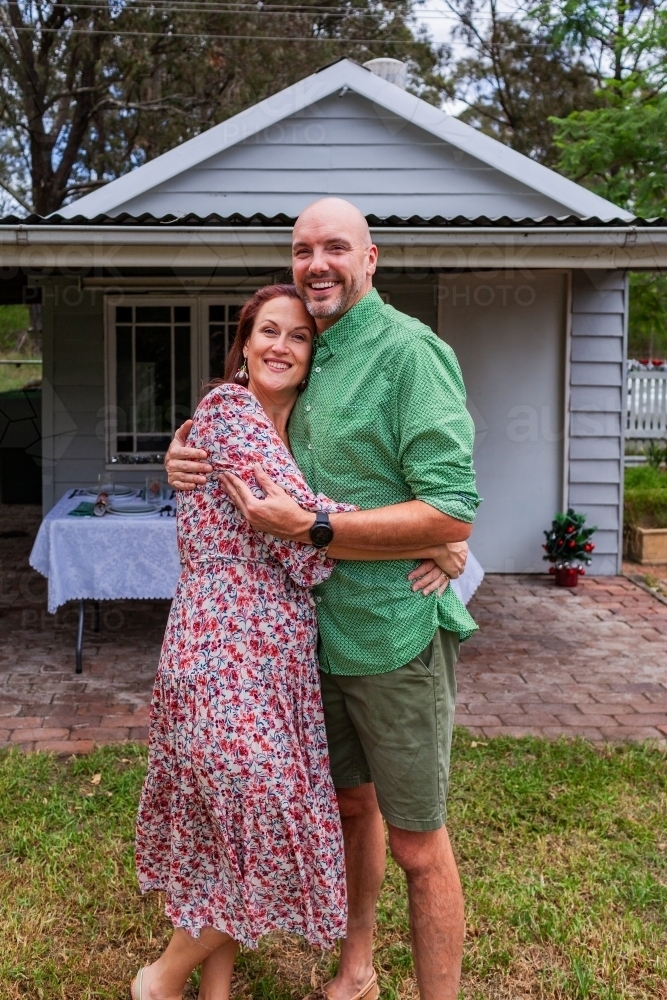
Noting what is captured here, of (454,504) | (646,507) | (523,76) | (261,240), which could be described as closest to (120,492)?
(261,240)

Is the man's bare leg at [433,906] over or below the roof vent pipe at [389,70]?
below

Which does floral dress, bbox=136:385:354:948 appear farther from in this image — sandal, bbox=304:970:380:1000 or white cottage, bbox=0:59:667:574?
white cottage, bbox=0:59:667:574

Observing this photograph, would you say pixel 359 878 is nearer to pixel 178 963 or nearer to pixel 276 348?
pixel 178 963

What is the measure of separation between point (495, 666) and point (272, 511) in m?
3.54

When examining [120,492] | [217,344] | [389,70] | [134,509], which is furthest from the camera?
[389,70]

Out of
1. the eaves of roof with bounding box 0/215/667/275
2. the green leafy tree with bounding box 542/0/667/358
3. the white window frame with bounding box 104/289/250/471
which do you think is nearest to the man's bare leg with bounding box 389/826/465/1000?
the eaves of roof with bounding box 0/215/667/275

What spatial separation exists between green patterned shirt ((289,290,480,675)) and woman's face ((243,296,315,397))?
0.12 ft

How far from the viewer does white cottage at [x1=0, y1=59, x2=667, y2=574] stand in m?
7.21

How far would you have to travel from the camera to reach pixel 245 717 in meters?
1.87

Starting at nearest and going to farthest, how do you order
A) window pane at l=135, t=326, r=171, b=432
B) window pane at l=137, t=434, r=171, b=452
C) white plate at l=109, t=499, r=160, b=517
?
white plate at l=109, t=499, r=160, b=517
window pane at l=135, t=326, r=171, b=432
window pane at l=137, t=434, r=171, b=452

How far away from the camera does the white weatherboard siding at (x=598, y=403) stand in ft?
23.5

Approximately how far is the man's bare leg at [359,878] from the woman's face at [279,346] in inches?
38.2

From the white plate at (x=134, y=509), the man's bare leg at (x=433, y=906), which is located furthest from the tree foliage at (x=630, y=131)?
the man's bare leg at (x=433, y=906)

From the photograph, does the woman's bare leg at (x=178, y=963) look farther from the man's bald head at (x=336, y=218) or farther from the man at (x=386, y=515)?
the man's bald head at (x=336, y=218)
